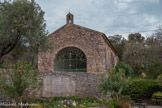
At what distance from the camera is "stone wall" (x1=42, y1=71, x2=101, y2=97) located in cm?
1053

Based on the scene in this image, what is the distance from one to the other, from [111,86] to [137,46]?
21514 mm

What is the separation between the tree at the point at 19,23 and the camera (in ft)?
30.2

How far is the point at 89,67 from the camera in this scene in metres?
16.4

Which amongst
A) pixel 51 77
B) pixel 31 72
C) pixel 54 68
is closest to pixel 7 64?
pixel 31 72

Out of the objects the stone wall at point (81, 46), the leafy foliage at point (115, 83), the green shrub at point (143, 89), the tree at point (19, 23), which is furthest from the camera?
the stone wall at point (81, 46)

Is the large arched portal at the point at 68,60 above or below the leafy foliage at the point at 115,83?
above

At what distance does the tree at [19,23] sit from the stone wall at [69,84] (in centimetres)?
254

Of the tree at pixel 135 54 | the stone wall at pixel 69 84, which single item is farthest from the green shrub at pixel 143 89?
the tree at pixel 135 54

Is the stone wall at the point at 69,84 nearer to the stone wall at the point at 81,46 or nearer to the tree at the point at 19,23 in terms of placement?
the tree at the point at 19,23

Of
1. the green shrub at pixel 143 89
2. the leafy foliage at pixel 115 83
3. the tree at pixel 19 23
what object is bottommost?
the green shrub at pixel 143 89

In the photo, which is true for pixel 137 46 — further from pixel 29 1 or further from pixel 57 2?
pixel 29 1

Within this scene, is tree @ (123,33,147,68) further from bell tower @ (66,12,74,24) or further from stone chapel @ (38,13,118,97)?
bell tower @ (66,12,74,24)

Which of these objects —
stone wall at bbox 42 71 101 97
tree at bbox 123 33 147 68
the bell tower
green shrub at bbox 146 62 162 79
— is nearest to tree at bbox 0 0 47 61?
stone wall at bbox 42 71 101 97

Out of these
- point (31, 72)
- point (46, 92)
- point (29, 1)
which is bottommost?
point (46, 92)
